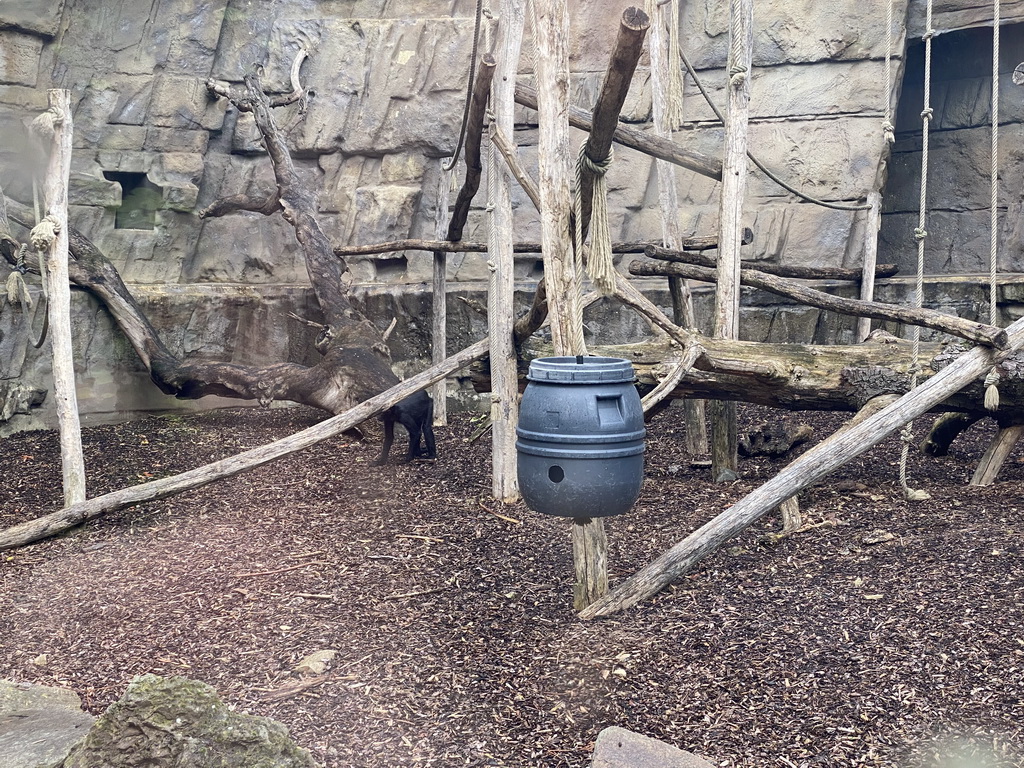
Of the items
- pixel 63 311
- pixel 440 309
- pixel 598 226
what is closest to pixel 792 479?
pixel 598 226

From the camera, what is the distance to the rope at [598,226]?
344 cm

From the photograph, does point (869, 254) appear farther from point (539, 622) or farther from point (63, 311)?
point (63, 311)

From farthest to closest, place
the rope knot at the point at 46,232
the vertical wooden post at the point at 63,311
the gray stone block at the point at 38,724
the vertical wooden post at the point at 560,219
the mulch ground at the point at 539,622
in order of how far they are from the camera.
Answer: the vertical wooden post at the point at 63,311
the rope knot at the point at 46,232
the vertical wooden post at the point at 560,219
the mulch ground at the point at 539,622
the gray stone block at the point at 38,724

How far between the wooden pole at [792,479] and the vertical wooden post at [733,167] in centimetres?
108

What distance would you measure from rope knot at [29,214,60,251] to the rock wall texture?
3000mm

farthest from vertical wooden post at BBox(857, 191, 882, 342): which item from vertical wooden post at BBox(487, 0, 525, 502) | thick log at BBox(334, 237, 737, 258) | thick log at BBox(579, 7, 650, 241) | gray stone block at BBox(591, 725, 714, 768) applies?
gray stone block at BBox(591, 725, 714, 768)

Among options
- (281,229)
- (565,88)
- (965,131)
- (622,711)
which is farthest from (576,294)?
(965,131)

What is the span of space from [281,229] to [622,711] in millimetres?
6773

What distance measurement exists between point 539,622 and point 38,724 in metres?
1.67

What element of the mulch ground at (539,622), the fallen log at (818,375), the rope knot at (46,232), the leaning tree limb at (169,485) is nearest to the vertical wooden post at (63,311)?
the rope knot at (46,232)

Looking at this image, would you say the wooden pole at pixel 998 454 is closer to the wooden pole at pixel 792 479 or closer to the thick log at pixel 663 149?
Answer: the wooden pole at pixel 792 479

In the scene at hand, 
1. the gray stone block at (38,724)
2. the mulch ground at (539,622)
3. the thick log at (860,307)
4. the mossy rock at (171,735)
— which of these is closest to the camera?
the mossy rock at (171,735)

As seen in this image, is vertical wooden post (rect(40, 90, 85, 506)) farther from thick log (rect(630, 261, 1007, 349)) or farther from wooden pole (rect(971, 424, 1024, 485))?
wooden pole (rect(971, 424, 1024, 485))

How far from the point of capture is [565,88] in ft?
11.0
